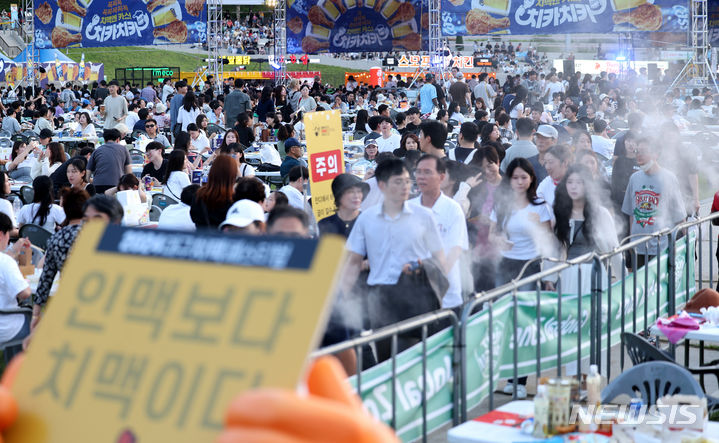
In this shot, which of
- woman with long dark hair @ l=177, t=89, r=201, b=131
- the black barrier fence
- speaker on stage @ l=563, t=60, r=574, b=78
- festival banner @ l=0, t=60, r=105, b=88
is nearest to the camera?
the black barrier fence

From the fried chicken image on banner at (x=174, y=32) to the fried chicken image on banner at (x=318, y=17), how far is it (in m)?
4.53

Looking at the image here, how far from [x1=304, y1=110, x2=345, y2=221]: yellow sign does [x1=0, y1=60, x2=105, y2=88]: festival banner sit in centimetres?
3275

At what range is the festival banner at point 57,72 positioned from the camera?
129 ft

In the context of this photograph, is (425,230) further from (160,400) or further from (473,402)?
(160,400)

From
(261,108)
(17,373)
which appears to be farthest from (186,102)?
(17,373)

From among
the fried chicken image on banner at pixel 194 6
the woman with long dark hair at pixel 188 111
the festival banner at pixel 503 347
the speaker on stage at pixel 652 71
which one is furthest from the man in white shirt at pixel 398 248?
the speaker on stage at pixel 652 71

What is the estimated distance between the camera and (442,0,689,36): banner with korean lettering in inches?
950

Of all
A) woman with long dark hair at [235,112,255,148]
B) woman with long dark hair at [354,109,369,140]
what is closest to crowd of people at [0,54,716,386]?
woman with long dark hair at [235,112,255,148]

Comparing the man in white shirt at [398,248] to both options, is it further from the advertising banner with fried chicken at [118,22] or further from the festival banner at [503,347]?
the advertising banner with fried chicken at [118,22]

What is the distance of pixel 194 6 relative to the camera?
88.2 feet

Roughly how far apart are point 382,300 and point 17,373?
3791 mm

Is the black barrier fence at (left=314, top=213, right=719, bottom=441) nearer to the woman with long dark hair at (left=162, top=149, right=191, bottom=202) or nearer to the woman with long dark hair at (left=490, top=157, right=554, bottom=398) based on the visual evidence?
the woman with long dark hair at (left=490, top=157, right=554, bottom=398)

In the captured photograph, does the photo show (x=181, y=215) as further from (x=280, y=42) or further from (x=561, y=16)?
(x=280, y=42)

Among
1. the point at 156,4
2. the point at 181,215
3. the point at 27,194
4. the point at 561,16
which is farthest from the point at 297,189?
the point at 156,4
